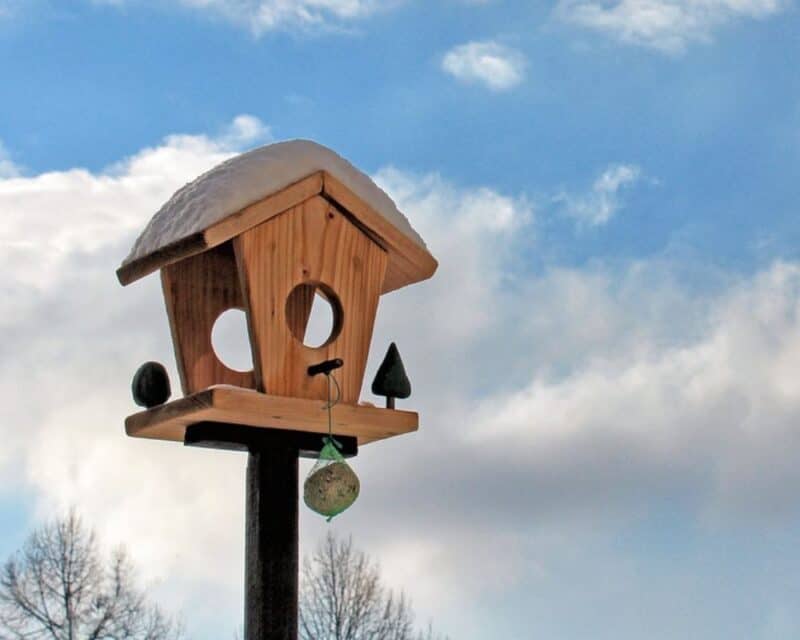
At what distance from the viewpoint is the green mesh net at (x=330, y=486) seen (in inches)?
183

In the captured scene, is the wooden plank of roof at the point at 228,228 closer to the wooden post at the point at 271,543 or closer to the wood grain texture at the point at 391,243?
the wood grain texture at the point at 391,243

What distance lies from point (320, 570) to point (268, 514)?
26.6 feet

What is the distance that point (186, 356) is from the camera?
5.17 metres

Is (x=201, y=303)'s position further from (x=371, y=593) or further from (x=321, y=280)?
(x=371, y=593)

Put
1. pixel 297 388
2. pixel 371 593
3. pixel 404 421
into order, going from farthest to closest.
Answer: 1. pixel 371 593
2. pixel 404 421
3. pixel 297 388

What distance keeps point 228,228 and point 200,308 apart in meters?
0.73

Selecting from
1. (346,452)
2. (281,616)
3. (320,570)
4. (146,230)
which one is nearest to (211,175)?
(146,230)

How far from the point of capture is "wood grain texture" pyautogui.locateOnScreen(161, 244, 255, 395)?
17.0 feet

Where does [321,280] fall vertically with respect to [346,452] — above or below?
above

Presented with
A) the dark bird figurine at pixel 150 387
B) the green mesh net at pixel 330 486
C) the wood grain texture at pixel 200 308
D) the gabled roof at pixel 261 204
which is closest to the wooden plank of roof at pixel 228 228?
the gabled roof at pixel 261 204

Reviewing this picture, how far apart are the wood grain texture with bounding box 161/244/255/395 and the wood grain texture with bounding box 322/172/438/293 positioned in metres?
0.62

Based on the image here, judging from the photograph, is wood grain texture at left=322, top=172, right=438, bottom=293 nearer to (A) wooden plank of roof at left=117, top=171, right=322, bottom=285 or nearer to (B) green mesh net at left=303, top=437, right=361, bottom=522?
(A) wooden plank of roof at left=117, top=171, right=322, bottom=285

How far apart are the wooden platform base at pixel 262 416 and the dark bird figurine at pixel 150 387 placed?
0.05 m

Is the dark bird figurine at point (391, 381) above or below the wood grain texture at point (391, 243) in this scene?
below
